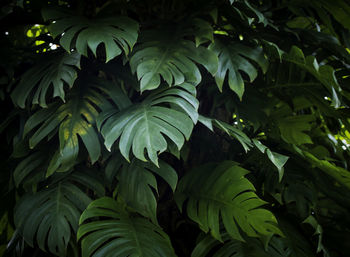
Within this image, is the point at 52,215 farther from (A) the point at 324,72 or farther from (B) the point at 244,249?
(A) the point at 324,72

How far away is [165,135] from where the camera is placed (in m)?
1.14

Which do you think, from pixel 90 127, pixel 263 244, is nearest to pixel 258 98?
pixel 263 244

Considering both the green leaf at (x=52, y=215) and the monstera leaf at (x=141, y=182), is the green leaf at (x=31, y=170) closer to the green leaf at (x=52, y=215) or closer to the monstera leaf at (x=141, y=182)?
the green leaf at (x=52, y=215)

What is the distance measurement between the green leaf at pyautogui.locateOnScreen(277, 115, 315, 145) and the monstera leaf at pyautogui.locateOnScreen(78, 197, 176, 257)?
632mm

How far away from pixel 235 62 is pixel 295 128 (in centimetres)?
38

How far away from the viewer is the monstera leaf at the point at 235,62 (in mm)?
1150

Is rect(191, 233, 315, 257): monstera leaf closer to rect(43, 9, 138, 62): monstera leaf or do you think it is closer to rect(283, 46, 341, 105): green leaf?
rect(283, 46, 341, 105): green leaf

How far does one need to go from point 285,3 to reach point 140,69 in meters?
0.76

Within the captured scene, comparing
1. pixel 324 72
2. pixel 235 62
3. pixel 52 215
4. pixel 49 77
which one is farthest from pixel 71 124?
pixel 324 72

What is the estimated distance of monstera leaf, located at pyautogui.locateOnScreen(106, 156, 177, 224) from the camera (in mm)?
1025

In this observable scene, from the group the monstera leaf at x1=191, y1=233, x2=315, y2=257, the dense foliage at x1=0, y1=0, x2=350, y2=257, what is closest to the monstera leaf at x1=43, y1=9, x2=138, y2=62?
the dense foliage at x1=0, y1=0, x2=350, y2=257

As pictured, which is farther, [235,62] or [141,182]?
[235,62]

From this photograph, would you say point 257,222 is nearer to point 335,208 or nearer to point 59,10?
point 335,208

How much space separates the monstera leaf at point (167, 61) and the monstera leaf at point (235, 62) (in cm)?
7
